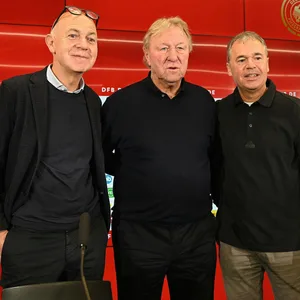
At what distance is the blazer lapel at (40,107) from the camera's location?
1687 mm

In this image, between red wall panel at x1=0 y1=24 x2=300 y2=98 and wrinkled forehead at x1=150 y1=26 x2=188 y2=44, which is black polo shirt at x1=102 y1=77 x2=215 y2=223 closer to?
wrinkled forehead at x1=150 y1=26 x2=188 y2=44

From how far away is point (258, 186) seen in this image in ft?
6.37

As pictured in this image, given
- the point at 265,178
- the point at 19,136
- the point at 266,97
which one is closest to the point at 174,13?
the point at 266,97

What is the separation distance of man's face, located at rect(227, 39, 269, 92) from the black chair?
4.16 ft

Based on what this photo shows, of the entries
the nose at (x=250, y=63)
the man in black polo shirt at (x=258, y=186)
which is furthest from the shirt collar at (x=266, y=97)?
the nose at (x=250, y=63)

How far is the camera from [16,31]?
9.21ft

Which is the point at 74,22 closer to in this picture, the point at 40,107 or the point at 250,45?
the point at 40,107

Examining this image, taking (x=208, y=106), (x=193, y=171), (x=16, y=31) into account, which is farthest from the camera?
(x=16, y=31)

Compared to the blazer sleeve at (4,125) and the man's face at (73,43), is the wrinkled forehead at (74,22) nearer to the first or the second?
the man's face at (73,43)

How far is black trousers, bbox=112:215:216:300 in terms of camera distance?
1920 mm

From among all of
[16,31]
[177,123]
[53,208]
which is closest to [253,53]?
[177,123]

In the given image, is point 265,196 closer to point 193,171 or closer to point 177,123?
point 193,171

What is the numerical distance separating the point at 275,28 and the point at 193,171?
6.02 ft

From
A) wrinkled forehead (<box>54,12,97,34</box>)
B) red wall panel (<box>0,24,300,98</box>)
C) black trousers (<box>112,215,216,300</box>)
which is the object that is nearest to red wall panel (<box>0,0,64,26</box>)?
red wall panel (<box>0,24,300,98</box>)
